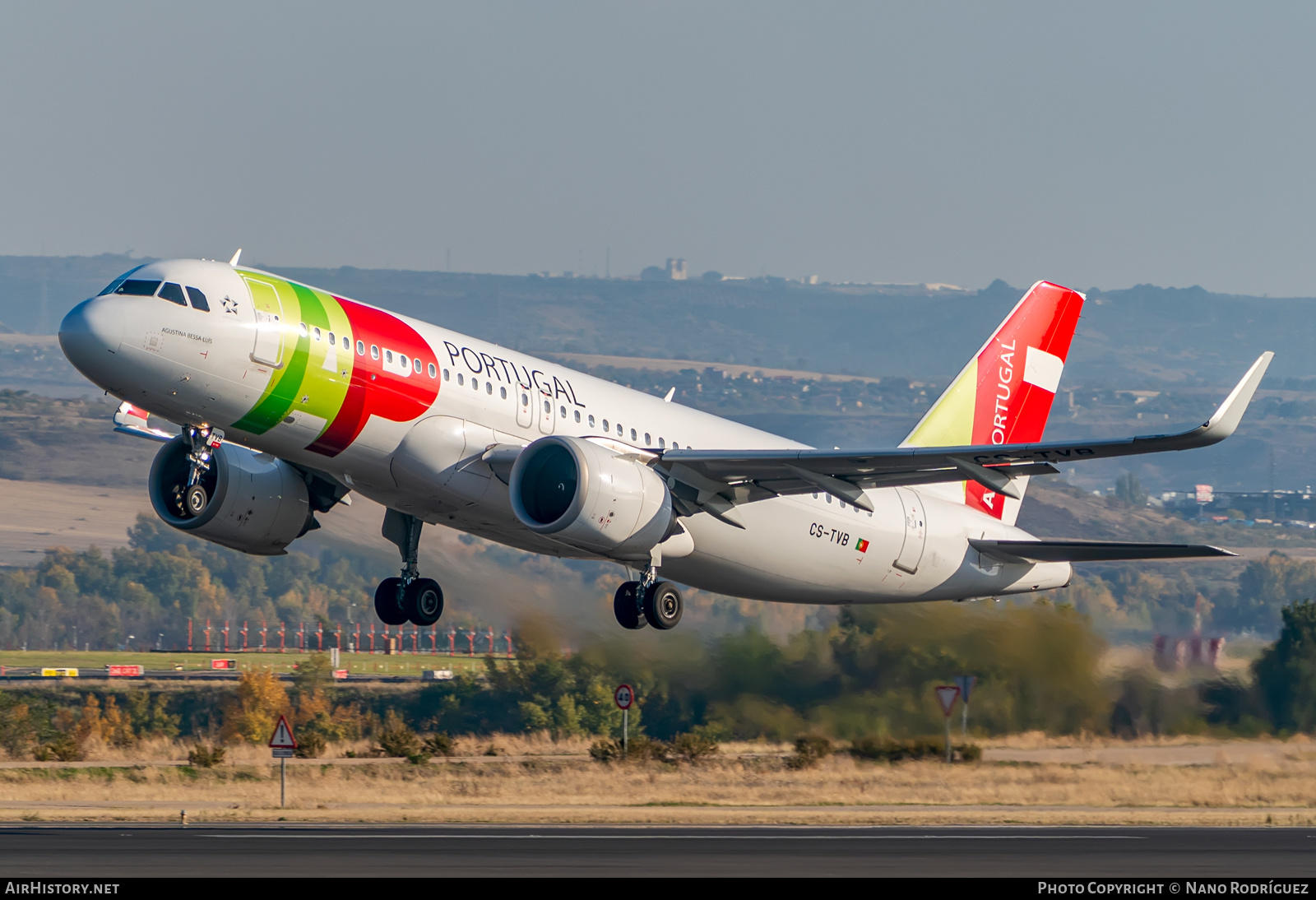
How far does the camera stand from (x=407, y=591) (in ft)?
124

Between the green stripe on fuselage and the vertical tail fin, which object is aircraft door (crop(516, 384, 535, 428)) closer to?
the green stripe on fuselage

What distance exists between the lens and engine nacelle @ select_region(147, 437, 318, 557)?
3516 cm

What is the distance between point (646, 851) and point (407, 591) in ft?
34.6

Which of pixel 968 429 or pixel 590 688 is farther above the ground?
pixel 968 429

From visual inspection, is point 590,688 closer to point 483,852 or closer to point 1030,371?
point 1030,371

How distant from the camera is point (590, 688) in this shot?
191ft

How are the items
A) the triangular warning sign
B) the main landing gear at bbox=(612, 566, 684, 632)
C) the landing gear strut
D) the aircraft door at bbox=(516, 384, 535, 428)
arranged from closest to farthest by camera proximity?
the landing gear strut < the aircraft door at bbox=(516, 384, 535, 428) < the main landing gear at bbox=(612, 566, 684, 632) < the triangular warning sign

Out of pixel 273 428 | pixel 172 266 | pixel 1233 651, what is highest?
pixel 172 266

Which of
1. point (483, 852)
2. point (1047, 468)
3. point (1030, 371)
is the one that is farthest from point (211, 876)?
point (1030, 371)

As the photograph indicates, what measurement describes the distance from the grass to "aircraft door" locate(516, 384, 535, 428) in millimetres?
48576

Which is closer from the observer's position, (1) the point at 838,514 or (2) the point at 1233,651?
(1) the point at 838,514

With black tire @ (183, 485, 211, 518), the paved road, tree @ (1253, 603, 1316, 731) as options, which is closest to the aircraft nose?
black tire @ (183, 485, 211, 518)

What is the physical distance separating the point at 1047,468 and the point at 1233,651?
2361 centimetres

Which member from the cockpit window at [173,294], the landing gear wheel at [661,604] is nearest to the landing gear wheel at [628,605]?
the landing gear wheel at [661,604]
